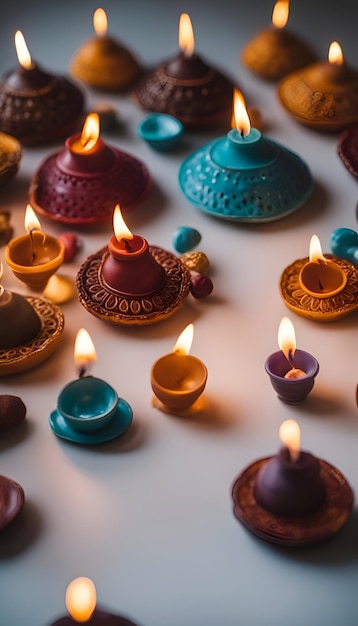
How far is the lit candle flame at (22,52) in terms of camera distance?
2262mm

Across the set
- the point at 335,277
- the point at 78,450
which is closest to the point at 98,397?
the point at 78,450

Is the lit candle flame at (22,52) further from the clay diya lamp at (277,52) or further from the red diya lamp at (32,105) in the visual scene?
the clay diya lamp at (277,52)

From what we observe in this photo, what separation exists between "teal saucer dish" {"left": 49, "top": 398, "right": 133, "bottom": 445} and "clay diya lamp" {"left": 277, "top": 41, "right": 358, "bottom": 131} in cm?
110

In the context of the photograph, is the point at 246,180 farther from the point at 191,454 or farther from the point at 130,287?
the point at 191,454

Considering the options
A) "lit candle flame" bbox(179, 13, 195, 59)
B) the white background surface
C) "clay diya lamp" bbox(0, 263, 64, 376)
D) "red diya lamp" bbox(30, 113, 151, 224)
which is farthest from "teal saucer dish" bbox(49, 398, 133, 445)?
"lit candle flame" bbox(179, 13, 195, 59)

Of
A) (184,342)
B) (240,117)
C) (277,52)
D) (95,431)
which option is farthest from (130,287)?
(277,52)

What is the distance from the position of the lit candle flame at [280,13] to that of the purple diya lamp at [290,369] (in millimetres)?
1225

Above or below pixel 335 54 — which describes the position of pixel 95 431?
below

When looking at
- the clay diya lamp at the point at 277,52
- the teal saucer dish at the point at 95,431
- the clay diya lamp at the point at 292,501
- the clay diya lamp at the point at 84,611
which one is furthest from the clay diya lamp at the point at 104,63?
the clay diya lamp at the point at 84,611

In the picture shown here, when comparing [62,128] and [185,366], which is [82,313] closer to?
[185,366]

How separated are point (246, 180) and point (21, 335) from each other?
69 cm

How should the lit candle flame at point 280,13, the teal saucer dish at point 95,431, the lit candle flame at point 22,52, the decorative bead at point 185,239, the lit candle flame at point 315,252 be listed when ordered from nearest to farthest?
the teal saucer dish at point 95,431, the lit candle flame at point 315,252, the decorative bead at point 185,239, the lit candle flame at point 22,52, the lit candle flame at point 280,13

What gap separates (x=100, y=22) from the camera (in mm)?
2543

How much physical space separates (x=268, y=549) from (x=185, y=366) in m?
0.41
